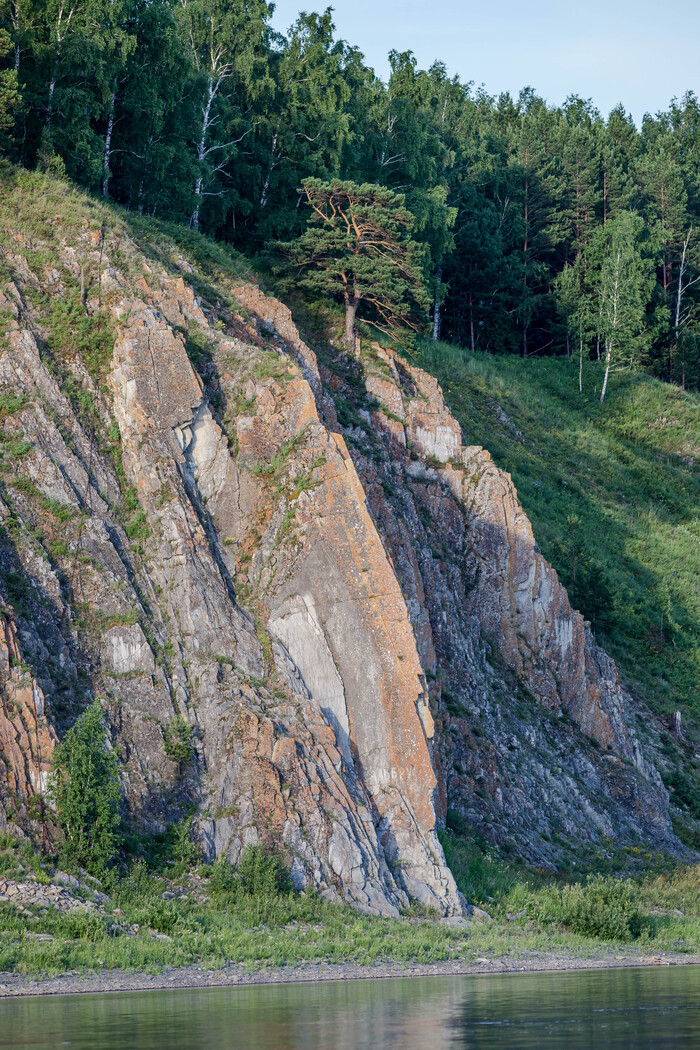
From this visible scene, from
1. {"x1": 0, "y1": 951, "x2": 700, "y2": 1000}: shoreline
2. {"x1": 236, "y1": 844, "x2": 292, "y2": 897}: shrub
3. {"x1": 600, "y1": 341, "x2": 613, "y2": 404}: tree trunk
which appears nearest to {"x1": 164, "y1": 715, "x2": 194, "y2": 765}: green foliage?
{"x1": 236, "y1": 844, "x2": 292, "y2": 897}: shrub

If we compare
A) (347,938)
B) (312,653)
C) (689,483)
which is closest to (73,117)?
(312,653)

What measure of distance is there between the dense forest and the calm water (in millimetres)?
30433

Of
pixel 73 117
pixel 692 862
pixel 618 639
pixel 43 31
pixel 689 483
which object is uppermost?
pixel 43 31

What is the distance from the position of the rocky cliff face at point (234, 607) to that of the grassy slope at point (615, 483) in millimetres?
10903

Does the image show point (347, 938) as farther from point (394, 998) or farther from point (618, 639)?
point (618, 639)

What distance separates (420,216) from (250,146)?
11.3m

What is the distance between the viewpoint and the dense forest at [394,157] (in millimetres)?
43031

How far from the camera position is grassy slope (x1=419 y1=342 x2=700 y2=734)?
2115 inches

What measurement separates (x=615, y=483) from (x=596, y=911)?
3814 cm

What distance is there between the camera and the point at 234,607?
3272 cm

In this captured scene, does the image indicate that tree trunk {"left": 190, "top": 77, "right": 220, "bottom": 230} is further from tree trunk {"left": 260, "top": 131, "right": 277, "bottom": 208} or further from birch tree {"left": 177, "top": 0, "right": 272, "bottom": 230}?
tree trunk {"left": 260, "top": 131, "right": 277, "bottom": 208}

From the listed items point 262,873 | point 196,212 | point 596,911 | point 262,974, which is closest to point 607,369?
point 196,212

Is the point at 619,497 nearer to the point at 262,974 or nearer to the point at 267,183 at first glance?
the point at 267,183

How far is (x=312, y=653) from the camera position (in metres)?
32.5
